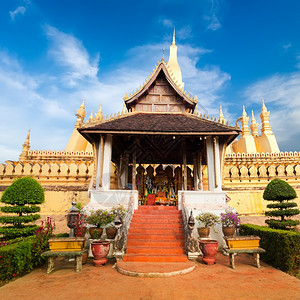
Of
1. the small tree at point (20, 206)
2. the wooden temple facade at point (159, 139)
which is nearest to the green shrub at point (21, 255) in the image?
the small tree at point (20, 206)

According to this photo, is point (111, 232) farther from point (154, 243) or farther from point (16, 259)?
point (16, 259)

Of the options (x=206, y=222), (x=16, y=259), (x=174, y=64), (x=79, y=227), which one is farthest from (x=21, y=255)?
(x=174, y=64)

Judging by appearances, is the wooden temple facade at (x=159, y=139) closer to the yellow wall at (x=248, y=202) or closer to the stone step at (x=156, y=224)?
the stone step at (x=156, y=224)

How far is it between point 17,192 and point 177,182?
1066 centimetres

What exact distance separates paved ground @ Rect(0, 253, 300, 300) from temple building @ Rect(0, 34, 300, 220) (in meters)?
3.45

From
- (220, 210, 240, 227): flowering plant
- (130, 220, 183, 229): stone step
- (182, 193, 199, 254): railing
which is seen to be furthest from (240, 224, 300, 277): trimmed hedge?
(130, 220, 183, 229): stone step

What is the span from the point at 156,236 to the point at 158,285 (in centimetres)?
291

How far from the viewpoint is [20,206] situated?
8008mm

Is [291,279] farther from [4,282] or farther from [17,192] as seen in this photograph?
[17,192]

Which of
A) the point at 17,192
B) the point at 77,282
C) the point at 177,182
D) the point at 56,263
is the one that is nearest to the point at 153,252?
the point at 77,282

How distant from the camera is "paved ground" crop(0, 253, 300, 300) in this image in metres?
4.72

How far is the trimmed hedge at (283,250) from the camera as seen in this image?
6348 millimetres

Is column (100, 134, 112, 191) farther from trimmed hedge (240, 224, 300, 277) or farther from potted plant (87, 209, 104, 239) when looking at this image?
trimmed hedge (240, 224, 300, 277)

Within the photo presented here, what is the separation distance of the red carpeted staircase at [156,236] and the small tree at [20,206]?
3.57 m
